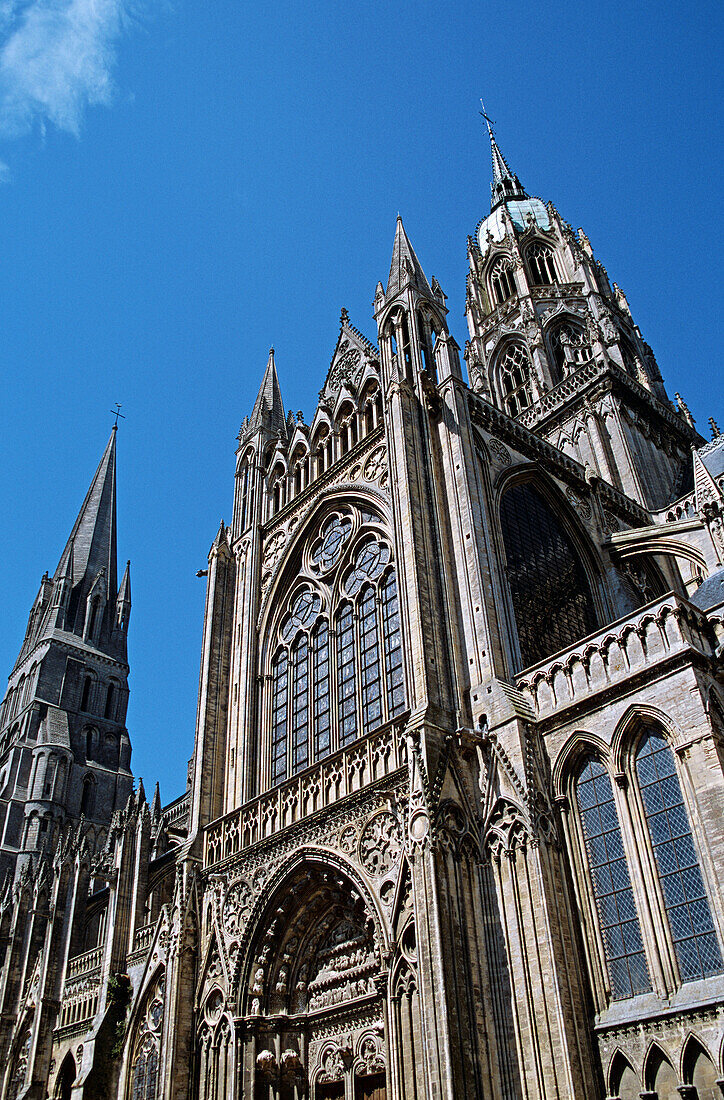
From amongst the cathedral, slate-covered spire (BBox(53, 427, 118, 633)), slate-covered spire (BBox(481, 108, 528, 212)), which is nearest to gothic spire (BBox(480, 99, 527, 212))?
slate-covered spire (BBox(481, 108, 528, 212))

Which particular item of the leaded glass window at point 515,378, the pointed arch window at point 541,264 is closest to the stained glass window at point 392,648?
the leaded glass window at point 515,378

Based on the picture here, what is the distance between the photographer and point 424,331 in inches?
Result: 818

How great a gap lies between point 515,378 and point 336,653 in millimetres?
19385

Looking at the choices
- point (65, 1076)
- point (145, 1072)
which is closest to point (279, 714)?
point (145, 1072)

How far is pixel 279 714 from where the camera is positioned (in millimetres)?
20781

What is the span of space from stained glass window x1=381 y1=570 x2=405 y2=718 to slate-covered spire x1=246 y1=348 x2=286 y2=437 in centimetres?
872

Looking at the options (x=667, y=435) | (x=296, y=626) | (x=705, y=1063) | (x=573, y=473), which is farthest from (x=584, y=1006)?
(x=667, y=435)

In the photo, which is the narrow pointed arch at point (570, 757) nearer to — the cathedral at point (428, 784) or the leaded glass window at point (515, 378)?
the cathedral at point (428, 784)

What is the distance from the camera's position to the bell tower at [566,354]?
28094 mm

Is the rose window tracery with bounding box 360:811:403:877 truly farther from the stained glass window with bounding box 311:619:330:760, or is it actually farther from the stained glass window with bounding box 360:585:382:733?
the stained glass window with bounding box 311:619:330:760

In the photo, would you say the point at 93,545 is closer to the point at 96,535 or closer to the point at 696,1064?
the point at 96,535

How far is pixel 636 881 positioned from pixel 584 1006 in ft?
5.64

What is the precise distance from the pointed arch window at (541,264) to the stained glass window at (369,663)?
2373 centimetres

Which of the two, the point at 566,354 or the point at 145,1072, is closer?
the point at 145,1072
